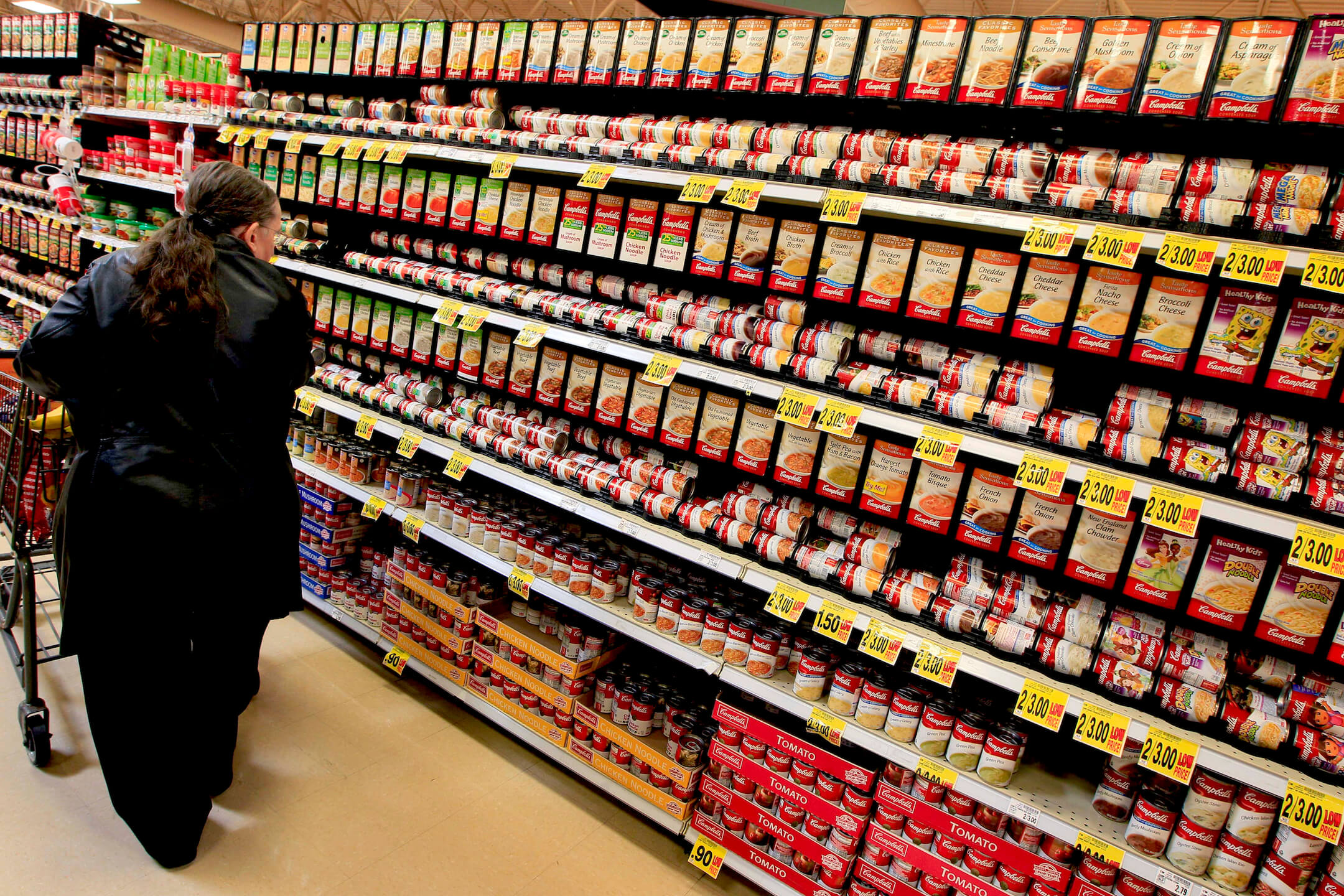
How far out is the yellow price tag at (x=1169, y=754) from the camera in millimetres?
1761

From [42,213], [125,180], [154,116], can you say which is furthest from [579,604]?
[42,213]

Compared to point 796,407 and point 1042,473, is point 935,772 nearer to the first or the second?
point 1042,473

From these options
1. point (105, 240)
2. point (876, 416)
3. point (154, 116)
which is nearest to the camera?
point (876, 416)

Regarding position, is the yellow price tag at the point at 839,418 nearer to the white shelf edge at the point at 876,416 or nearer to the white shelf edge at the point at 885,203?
the white shelf edge at the point at 876,416

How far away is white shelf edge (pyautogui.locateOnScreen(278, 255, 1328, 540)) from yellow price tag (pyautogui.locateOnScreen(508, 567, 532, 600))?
84cm

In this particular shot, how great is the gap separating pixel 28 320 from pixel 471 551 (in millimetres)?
4882

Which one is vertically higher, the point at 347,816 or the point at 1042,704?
the point at 1042,704

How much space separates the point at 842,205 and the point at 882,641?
117 centimetres

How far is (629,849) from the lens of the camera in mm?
2588

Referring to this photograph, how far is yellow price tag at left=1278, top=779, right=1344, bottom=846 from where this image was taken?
1.64 metres

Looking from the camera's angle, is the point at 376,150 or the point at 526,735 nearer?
the point at 526,735

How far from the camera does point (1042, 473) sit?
74.7 inches

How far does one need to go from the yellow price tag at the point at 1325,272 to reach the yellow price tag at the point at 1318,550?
495 mm

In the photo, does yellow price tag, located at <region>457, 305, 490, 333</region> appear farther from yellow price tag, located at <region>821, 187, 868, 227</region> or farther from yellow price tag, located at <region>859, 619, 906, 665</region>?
yellow price tag, located at <region>859, 619, 906, 665</region>
